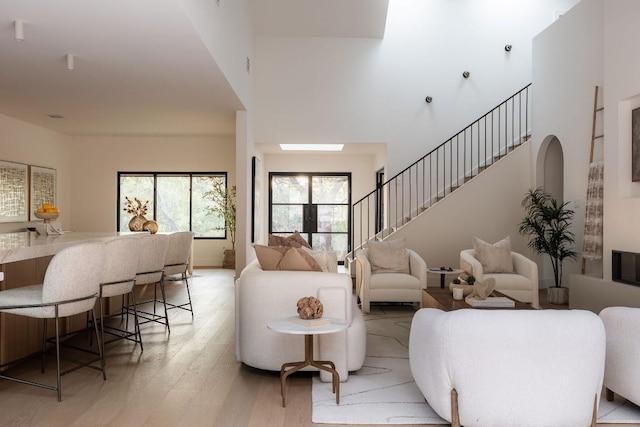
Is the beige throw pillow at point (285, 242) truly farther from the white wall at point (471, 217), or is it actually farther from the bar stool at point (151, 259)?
the white wall at point (471, 217)

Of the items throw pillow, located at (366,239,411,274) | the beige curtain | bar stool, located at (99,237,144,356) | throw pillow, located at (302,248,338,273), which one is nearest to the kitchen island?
bar stool, located at (99,237,144,356)

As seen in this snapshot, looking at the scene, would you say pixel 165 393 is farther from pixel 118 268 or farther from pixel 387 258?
pixel 387 258

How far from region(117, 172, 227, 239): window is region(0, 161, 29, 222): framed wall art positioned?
2388 millimetres

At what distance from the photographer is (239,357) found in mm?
4387

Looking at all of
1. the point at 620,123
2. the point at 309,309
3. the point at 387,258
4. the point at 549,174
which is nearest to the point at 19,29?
the point at 309,309

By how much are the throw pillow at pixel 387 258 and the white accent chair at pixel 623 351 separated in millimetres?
3926

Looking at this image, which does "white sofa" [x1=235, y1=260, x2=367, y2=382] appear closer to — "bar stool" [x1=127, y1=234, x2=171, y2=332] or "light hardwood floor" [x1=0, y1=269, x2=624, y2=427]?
"light hardwood floor" [x1=0, y1=269, x2=624, y2=427]

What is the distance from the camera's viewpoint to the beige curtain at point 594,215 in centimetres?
674

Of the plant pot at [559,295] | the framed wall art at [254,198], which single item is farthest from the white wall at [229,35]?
the plant pot at [559,295]

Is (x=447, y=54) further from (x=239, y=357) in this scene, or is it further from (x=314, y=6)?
(x=239, y=357)

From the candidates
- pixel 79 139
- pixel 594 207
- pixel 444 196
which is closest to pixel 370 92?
pixel 444 196

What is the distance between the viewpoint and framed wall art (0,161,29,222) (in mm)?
9102

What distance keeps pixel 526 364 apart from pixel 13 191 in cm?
916

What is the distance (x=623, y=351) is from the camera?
10.6 feet
